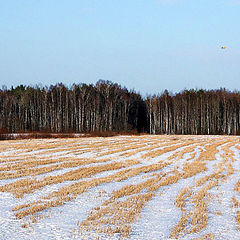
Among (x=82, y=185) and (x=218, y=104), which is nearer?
(x=82, y=185)

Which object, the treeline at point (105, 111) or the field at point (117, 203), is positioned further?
the treeline at point (105, 111)

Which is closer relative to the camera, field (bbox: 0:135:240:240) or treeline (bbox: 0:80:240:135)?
field (bbox: 0:135:240:240)

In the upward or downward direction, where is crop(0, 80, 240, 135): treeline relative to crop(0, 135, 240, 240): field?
upward

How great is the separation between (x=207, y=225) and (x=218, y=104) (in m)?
69.4

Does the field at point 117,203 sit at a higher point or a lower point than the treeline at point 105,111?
lower

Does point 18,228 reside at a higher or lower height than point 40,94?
lower

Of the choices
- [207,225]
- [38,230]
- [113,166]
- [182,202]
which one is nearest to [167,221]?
[207,225]

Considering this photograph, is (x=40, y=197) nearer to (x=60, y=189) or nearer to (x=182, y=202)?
(x=60, y=189)

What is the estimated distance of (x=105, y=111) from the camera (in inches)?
2921

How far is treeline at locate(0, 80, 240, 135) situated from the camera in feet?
239

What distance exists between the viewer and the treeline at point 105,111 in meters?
72.8

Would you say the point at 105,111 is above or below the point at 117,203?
above

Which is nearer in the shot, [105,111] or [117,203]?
[117,203]

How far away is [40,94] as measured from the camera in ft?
254
